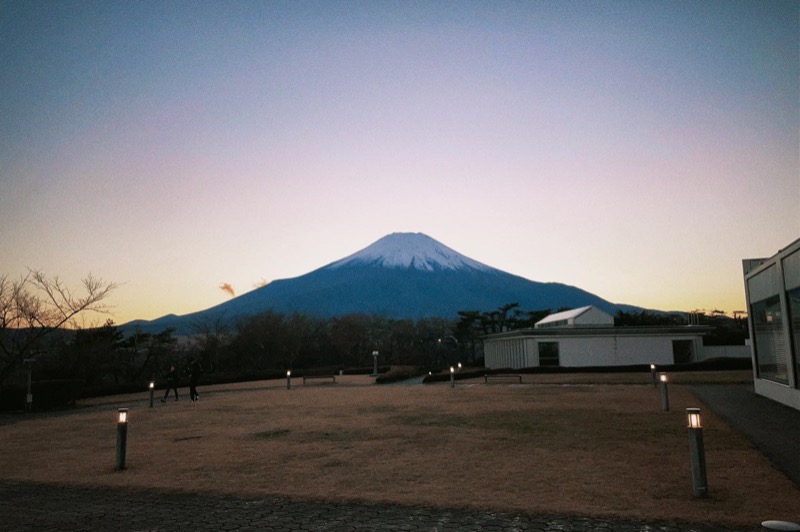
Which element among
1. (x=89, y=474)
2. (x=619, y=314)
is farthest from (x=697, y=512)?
(x=619, y=314)

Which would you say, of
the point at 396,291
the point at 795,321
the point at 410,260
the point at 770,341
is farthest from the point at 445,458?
the point at 410,260

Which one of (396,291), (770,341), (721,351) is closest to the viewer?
(770,341)

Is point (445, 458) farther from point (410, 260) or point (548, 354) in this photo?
point (410, 260)

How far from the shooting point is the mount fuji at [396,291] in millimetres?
153250

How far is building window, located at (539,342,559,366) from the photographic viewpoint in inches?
1617

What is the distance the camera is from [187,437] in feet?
41.1

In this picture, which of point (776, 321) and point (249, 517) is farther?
point (776, 321)

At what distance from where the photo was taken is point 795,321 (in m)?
14.8

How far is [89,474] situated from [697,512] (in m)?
8.85

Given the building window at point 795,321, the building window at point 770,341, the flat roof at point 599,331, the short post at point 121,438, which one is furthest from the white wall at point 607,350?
the short post at point 121,438

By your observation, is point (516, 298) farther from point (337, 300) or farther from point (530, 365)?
point (530, 365)

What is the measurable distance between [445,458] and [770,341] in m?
14.0

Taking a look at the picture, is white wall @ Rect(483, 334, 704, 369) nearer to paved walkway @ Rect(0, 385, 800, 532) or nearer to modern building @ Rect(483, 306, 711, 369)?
modern building @ Rect(483, 306, 711, 369)

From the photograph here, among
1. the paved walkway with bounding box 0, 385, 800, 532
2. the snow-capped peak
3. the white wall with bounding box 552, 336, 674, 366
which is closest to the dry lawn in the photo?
the paved walkway with bounding box 0, 385, 800, 532
